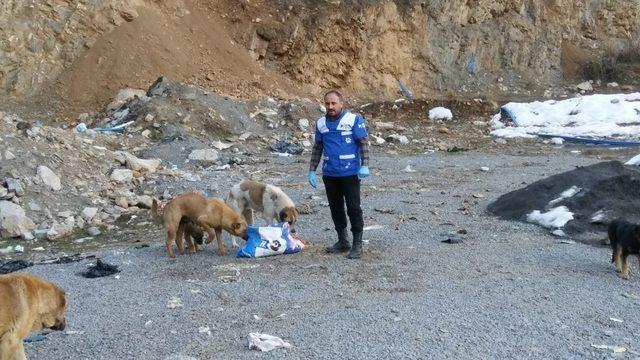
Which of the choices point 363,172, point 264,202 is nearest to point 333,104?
point 363,172

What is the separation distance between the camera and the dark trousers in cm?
864

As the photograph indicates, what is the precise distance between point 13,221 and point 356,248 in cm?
612

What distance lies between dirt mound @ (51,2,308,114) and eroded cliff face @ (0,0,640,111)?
5cm

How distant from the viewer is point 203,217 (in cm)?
884

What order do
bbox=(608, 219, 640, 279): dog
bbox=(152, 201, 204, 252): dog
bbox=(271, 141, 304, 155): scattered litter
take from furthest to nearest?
bbox=(271, 141, 304, 155): scattered litter < bbox=(152, 201, 204, 252): dog < bbox=(608, 219, 640, 279): dog

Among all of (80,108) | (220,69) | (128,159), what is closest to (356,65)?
(220,69)

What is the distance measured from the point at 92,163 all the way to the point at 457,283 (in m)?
9.65

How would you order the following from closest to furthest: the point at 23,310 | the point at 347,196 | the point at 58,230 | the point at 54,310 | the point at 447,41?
the point at 23,310 → the point at 54,310 → the point at 347,196 → the point at 58,230 → the point at 447,41

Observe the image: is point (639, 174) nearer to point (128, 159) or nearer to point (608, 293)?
point (608, 293)

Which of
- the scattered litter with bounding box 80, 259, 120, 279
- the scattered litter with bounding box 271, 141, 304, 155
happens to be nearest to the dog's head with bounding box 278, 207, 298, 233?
the scattered litter with bounding box 80, 259, 120, 279

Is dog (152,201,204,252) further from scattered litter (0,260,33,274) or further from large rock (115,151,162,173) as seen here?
large rock (115,151,162,173)

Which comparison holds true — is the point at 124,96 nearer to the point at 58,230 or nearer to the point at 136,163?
the point at 136,163

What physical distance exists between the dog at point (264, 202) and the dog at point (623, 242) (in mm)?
3941

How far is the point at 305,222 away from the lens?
11.4 m
